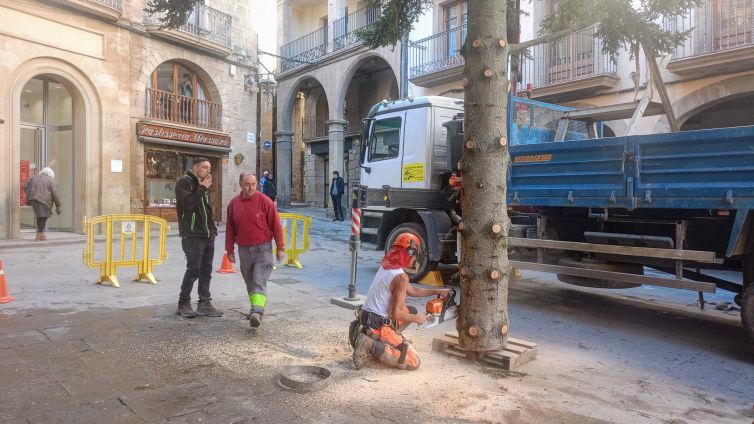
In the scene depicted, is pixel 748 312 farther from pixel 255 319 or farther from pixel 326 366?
pixel 255 319

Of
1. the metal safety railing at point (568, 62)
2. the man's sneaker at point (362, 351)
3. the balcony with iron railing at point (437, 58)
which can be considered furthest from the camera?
the balcony with iron railing at point (437, 58)

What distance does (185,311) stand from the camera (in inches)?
241

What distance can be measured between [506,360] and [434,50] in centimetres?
1465

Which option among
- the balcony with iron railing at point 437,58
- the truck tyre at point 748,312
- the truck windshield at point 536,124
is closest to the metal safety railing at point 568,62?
the balcony with iron railing at point 437,58

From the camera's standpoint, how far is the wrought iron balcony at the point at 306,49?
77.7 ft

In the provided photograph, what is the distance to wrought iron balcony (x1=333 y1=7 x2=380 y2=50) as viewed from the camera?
21.4m

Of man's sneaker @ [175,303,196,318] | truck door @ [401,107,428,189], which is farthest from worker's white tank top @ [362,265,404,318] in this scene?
truck door @ [401,107,428,189]

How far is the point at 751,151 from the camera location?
4.89m

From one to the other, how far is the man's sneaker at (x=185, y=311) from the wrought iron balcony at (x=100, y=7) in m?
11.1

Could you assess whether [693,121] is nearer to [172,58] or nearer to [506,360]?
[506,360]

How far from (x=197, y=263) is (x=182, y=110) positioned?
13.0m

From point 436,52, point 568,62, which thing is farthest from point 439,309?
point 436,52

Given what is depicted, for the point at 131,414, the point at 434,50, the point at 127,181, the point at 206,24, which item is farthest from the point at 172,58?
the point at 131,414

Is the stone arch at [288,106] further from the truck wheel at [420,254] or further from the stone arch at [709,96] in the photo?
the truck wheel at [420,254]
